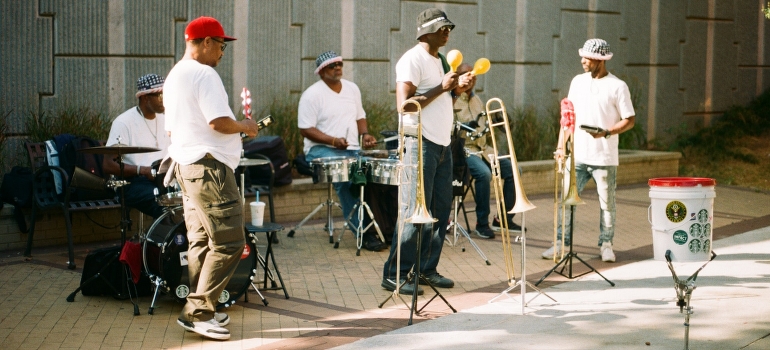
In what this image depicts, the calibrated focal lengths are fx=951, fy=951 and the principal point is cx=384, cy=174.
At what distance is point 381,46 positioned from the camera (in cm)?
1345

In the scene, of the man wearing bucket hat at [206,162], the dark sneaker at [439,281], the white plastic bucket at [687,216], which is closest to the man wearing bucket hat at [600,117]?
the white plastic bucket at [687,216]

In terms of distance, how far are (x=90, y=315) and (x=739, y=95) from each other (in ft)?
52.3

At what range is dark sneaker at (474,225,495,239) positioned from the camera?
1016cm

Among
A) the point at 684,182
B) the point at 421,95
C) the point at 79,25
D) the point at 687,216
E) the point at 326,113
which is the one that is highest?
the point at 79,25


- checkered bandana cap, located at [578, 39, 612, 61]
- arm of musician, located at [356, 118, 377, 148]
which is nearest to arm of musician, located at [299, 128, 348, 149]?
arm of musician, located at [356, 118, 377, 148]

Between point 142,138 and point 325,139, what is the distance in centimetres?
210

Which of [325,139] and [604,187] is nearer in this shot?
[604,187]

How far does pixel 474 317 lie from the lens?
263 inches

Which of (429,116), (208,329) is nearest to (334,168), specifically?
(429,116)

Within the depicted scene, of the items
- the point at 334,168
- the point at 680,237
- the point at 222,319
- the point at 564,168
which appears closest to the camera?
the point at 222,319

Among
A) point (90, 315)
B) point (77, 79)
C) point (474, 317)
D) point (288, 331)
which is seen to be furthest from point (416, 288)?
point (77, 79)

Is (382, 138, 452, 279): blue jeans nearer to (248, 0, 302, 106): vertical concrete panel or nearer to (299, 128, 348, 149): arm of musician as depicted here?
(299, 128, 348, 149): arm of musician

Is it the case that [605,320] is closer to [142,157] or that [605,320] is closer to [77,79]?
[142,157]

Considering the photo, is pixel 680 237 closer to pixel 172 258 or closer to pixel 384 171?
pixel 384 171
